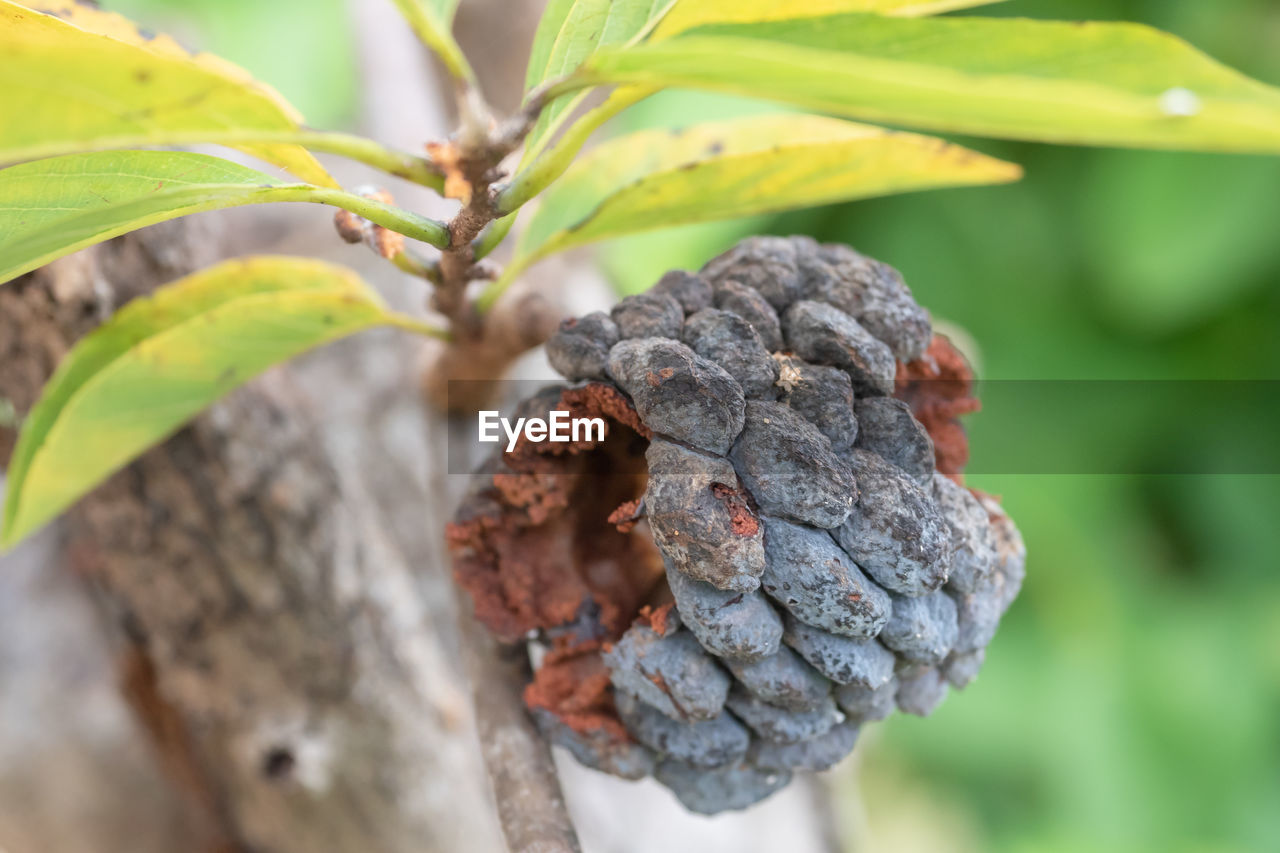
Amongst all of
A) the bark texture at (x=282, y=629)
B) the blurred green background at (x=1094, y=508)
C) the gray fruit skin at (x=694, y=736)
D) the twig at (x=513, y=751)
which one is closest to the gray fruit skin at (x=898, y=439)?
the gray fruit skin at (x=694, y=736)

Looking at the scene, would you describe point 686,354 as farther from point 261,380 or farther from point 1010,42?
point 261,380

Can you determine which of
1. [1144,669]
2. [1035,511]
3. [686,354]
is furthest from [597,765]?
[1144,669]

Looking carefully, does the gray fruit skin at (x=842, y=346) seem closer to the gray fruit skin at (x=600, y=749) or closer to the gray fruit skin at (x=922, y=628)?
the gray fruit skin at (x=922, y=628)

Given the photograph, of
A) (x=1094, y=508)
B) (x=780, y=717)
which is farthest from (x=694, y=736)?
(x=1094, y=508)

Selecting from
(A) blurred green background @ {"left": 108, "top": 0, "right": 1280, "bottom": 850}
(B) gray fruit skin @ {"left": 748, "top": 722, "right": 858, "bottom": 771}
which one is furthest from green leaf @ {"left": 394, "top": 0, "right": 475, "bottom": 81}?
(A) blurred green background @ {"left": 108, "top": 0, "right": 1280, "bottom": 850}

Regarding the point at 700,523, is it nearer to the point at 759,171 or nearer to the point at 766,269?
the point at 766,269

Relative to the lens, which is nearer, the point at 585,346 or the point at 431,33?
the point at 431,33

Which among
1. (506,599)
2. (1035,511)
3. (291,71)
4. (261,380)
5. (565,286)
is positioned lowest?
(1035,511)
